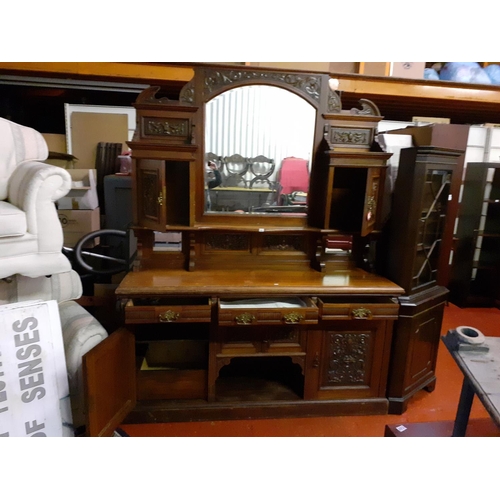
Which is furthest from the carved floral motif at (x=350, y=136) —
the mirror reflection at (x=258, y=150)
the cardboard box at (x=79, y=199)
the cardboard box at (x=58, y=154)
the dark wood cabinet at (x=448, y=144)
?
the cardboard box at (x=58, y=154)

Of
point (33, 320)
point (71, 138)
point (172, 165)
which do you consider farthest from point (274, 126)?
point (71, 138)

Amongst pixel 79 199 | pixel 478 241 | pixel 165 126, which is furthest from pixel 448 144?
pixel 79 199

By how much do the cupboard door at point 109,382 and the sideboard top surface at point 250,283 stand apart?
0.24 meters

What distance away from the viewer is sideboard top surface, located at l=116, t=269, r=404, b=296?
1.63m

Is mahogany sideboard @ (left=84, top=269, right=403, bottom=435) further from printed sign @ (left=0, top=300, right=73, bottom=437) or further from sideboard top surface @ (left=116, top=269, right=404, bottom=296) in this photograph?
printed sign @ (left=0, top=300, right=73, bottom=437)

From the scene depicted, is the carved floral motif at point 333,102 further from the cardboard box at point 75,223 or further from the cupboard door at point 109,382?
the cardboard box at point 75,223

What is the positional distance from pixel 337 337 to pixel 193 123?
1.25 m

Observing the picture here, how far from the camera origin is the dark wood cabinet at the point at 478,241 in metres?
3.18

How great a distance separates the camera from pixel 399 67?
Answer: 2.72 m

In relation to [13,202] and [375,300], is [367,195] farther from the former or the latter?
[13,202]

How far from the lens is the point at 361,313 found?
1.71 m

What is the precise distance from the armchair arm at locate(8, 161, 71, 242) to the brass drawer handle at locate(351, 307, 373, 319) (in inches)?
54.0

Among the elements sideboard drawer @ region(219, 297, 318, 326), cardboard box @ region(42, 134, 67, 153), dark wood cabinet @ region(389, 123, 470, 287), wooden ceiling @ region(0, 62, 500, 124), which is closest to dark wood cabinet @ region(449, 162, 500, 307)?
dark wood cabinet @ region(389, 123, 470, 287)

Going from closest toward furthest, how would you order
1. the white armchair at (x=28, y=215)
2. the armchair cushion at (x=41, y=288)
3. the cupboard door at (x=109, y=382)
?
the cupboard door at (x=109, y=382), the white armchair at (x=28, y=215), the armchair cushion at (x=41, y=288)
